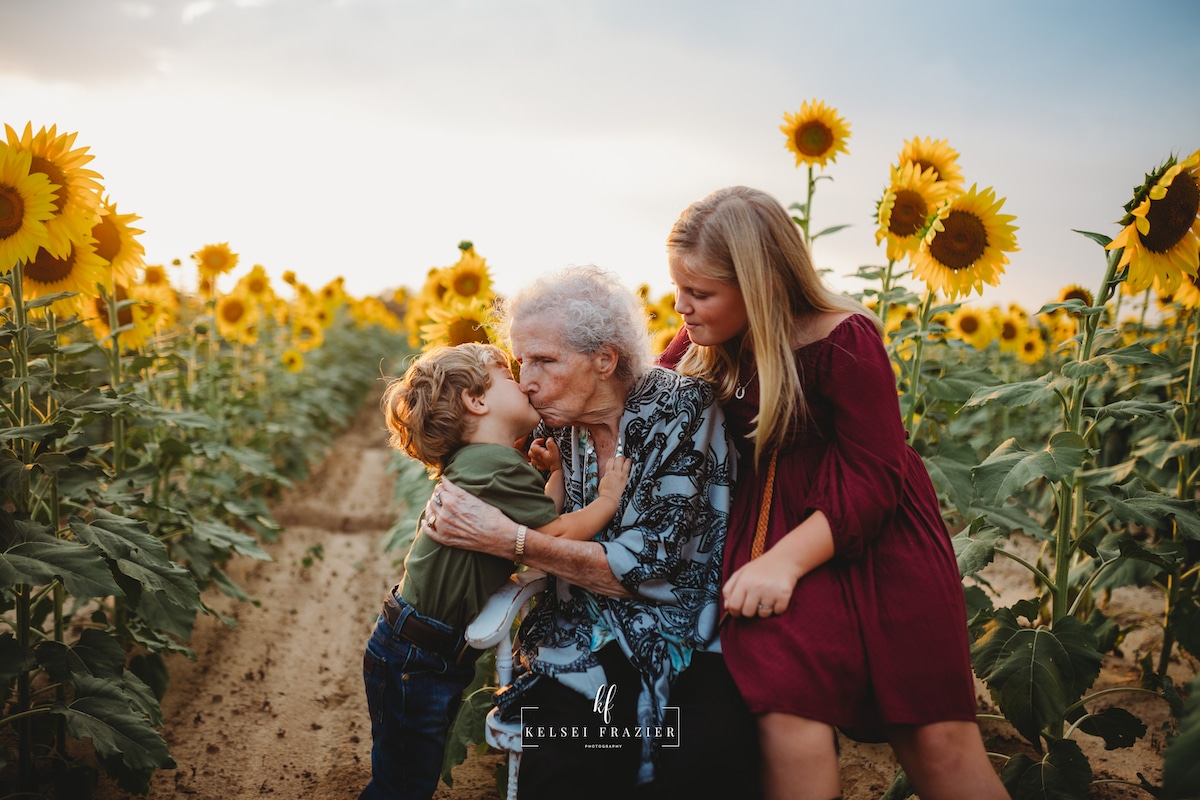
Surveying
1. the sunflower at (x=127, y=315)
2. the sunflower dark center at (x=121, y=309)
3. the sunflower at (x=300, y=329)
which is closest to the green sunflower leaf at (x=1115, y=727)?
the sunflower at (x=127, y=315)

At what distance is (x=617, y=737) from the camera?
190 cm

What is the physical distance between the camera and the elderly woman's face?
2123mm

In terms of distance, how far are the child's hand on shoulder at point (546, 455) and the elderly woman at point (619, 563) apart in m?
0.03

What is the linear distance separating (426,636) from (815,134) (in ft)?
10.1

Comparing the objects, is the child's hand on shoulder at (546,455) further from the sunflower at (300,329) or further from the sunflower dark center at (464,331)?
the sunflower at (300,329)

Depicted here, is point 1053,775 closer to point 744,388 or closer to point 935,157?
point 744,388

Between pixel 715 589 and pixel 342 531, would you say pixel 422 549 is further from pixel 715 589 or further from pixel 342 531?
pixel 342 531

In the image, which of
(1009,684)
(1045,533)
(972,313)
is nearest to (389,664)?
(1009,684)

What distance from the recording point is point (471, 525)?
1964 millimetres

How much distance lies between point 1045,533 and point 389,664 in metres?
2.19

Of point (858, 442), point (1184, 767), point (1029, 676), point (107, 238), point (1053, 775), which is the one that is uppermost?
point (107, 238)

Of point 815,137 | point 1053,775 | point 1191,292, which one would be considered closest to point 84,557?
point 1053,775

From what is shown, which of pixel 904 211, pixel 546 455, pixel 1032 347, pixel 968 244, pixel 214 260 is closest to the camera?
pixel 546 455

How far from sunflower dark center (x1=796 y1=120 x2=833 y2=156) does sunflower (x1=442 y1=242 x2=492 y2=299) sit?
1696 millimetres
